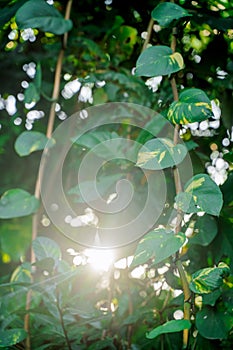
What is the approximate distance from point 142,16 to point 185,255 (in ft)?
1.14

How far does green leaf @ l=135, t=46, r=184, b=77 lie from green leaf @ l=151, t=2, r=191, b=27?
3cm

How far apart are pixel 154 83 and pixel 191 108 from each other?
0.31 metres

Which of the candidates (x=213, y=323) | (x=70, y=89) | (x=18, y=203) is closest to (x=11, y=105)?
(x=70, y=89)

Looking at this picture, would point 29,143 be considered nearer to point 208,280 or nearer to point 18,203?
point 18,203

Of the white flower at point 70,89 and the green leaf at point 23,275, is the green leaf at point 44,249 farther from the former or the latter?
the white flower at point 70,89

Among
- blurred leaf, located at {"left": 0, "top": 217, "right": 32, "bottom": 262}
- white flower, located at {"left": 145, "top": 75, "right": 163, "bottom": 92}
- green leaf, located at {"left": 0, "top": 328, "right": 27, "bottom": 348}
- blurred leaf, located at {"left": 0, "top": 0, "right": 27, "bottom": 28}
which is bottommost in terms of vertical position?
blurred leaf, located at {"left": 0, "top": 217, "right": 32, "bottom": 262}

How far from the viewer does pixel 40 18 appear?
597 millimetres

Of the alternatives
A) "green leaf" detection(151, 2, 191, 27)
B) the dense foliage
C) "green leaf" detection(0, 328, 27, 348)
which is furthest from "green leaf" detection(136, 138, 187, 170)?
"green leaf" detection(0, 328, 27, 348)

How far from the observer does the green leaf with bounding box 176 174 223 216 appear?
1.57 feet

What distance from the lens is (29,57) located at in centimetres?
93

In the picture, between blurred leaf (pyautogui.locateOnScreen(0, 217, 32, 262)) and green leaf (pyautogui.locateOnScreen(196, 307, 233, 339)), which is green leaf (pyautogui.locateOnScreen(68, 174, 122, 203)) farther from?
blurred leaf (pyautogui.locateOnScreen(0, 217, 32, 262))

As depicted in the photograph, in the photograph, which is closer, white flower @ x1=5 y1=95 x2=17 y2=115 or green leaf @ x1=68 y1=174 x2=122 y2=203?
green leaf @ x1=68 y1=174 x2=122 y2=203

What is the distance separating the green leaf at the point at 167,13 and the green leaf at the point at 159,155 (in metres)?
0.13

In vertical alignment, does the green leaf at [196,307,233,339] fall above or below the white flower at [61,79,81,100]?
below
